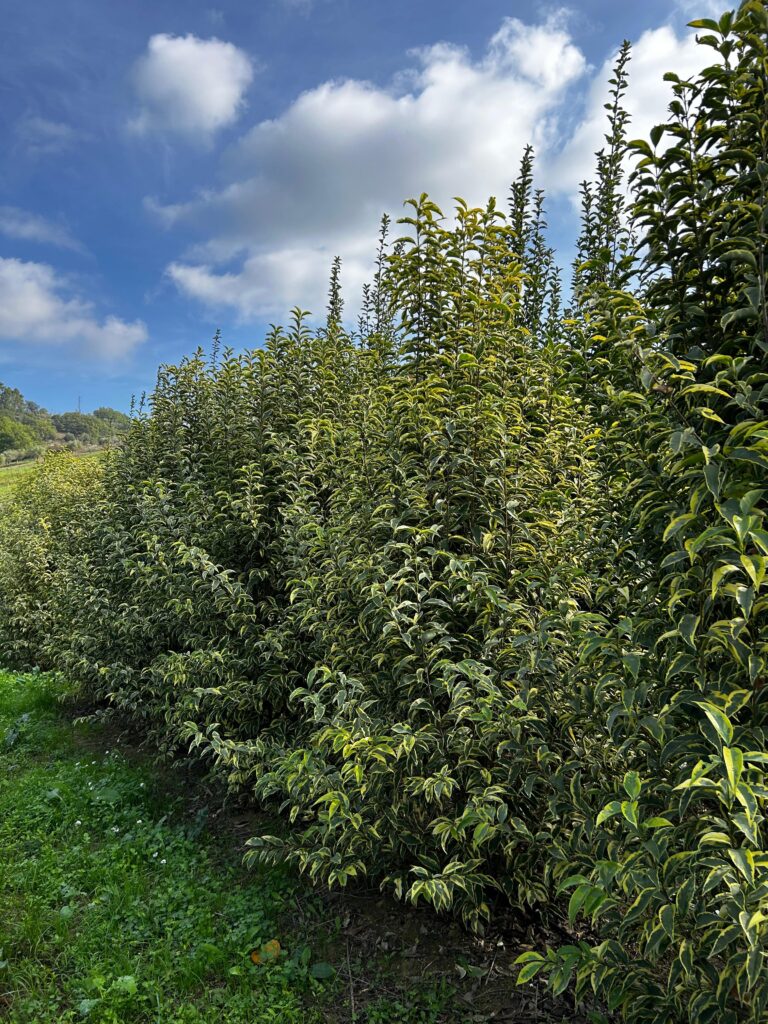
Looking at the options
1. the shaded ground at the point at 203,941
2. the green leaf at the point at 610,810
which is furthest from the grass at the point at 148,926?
the green leaf at the point at 610,810

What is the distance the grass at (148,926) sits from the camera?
2.65 meters

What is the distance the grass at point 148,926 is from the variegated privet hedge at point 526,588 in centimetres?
41

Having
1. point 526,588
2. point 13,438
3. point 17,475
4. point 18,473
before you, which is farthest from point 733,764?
point 13,438

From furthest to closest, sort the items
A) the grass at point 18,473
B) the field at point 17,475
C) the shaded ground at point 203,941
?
the grass at point 18,473, the field at point 17,475, the shaded ground at point 203,941

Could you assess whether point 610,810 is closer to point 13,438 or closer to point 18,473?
point 18,473

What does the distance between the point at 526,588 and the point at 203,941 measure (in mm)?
2445

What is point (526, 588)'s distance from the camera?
2.74 metres

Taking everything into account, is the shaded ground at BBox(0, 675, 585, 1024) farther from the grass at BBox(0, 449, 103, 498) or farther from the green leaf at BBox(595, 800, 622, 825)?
the grass at BBox(0, 449, 103, 498)

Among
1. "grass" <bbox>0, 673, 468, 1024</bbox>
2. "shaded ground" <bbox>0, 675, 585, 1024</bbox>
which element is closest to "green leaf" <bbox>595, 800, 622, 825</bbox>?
"shaded ground" <bbox>0, 675, 585, 1024</bbox>

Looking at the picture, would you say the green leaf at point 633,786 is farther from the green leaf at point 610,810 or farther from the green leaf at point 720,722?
the green leaf at point 720,722

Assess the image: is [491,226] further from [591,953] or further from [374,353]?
[591,953]

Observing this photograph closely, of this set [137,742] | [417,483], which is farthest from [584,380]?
[137,742]

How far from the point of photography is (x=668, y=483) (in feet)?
5.99

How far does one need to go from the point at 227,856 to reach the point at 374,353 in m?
3.47
